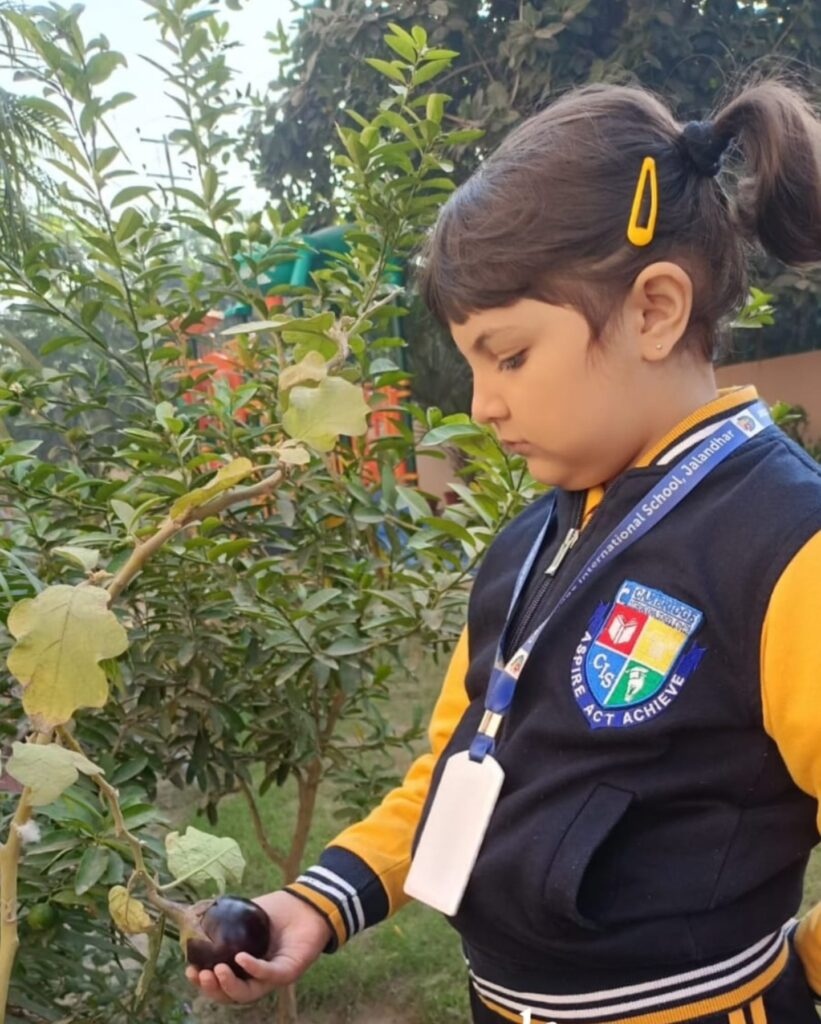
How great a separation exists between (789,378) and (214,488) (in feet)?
15.4

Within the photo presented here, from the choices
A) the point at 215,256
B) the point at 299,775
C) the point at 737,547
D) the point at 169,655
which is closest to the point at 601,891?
the point at 737,547

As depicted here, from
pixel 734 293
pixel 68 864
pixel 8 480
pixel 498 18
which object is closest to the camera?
pixel 734 293

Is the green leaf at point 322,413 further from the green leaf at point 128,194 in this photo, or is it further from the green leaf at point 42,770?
the green leaf at point 128,194

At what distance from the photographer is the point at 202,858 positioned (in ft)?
2.57

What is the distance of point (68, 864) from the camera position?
107 centimetres

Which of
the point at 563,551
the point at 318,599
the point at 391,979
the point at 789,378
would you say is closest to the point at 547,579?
the point at 563,551

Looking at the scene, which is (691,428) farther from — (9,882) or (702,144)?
(9,882)

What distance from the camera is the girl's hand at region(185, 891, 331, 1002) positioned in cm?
84

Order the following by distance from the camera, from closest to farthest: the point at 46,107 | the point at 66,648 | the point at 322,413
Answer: the point at 66,648, the point at 322,413, the point at 46,107

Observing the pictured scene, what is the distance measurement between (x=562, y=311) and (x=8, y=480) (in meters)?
0.99

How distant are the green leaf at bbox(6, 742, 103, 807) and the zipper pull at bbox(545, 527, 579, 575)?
1.51ft

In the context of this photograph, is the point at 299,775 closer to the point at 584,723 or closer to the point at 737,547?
the point at 584,723

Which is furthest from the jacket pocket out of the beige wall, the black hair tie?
the beige wall

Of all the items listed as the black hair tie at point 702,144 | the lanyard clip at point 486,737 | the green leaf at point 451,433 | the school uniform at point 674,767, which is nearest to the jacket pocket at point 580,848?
the school uniform at point 674,767
